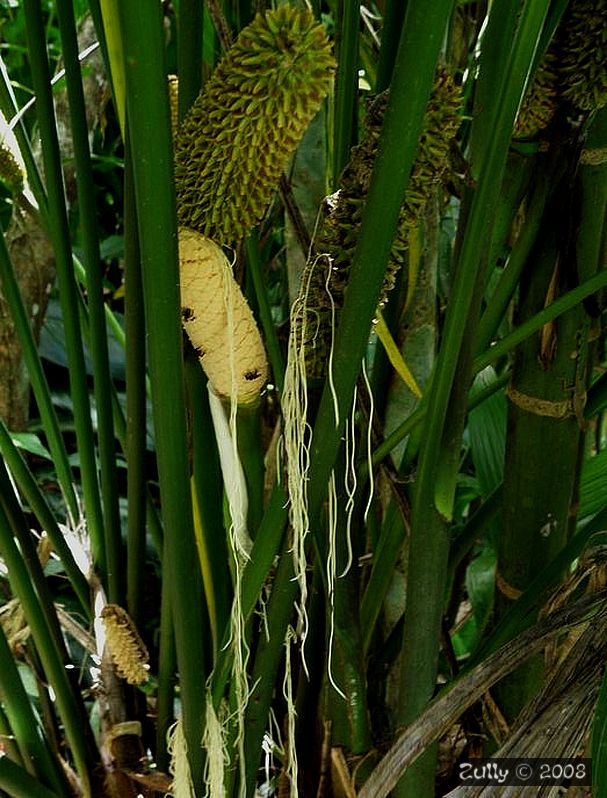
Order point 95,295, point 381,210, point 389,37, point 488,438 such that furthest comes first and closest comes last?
1. point 488,438
2. point 95,295
3. point 389,37
4. point 381,210

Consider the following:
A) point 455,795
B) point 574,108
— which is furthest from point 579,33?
point 455,795

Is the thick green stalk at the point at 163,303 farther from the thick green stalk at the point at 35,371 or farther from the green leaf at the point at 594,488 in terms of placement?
the green leaf at the point at 594,488

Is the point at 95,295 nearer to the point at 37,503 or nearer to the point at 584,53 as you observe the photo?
the point at 37,503

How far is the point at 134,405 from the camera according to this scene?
1.71ft

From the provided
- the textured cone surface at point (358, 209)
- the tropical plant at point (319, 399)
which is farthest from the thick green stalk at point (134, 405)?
the textured cone surface at point (358, 209)

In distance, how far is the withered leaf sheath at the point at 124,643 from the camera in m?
0.55

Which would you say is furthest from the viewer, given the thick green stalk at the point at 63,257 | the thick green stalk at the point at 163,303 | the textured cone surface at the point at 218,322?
the thick green stalk at the point at 63,257

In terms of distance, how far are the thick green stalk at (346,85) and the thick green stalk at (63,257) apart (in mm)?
168

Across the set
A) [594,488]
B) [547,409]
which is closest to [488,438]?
[594,488]

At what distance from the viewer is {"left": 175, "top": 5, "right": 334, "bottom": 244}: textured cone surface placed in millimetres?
332

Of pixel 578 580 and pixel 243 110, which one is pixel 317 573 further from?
pixel 243 110

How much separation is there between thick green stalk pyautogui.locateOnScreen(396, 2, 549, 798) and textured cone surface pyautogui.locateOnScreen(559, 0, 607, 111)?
0.23 feet

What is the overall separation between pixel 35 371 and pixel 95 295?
0.07 meters

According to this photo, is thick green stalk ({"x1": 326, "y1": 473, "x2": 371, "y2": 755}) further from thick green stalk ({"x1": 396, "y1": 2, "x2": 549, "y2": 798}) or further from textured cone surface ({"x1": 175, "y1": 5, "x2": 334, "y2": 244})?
textured cone surface ({"x1": 175, "y1": 5, "x2": 334, "y2": 244})
